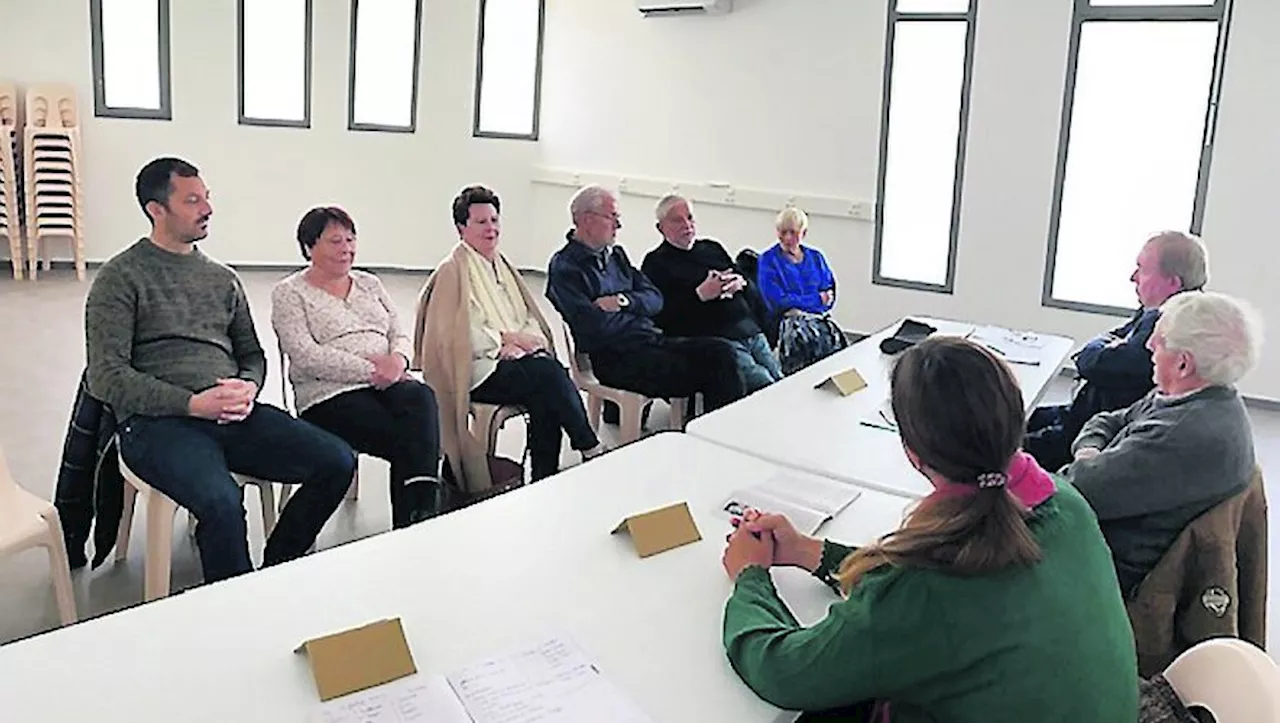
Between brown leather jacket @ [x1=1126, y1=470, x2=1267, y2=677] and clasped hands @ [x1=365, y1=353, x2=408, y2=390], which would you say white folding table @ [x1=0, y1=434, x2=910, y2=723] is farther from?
clasped hands @ [x1=365, y1=353, x2=408, y2=390]

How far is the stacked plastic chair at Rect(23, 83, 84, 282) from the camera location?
754 centimetres

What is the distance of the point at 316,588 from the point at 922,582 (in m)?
0.93

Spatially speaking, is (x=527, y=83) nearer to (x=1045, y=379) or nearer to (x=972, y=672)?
(x=1045, y=379)

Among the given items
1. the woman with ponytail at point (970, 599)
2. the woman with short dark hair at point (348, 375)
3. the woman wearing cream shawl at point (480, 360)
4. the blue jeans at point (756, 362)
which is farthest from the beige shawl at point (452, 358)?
the woman with ponytail at point (970, 599)

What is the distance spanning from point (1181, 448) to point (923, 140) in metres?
5.08

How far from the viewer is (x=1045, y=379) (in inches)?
145

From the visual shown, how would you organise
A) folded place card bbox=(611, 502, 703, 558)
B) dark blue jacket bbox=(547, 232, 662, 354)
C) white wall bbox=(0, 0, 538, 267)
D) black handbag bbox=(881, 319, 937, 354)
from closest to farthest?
folded place card bbox=(611, 502, 703, 558) < black handbag bbox=(881, 319, 937, 354) < dark blue jacket bbox=(547, 232, 662, 354) < white wall bbox=(0, 0, 538, 267)

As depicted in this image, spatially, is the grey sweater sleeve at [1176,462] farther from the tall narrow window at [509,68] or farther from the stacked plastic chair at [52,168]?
the stacked plastic chair at [52,168]

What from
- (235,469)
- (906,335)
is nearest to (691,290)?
(906,335)

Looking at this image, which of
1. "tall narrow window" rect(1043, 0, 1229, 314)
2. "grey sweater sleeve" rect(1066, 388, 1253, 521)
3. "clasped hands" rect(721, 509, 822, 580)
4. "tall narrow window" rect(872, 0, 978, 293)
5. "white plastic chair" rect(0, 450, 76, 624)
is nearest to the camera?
"clasped hands" rect(721, 509, 822, 580)

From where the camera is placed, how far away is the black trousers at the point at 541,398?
374cm

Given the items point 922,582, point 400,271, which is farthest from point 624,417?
point 400,271

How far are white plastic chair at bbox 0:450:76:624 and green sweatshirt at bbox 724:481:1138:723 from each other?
2.00 meters

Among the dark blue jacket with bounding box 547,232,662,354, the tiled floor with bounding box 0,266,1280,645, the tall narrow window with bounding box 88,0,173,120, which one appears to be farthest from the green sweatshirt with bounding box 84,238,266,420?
the tall narrow window with bounding box 88,0,173,120
